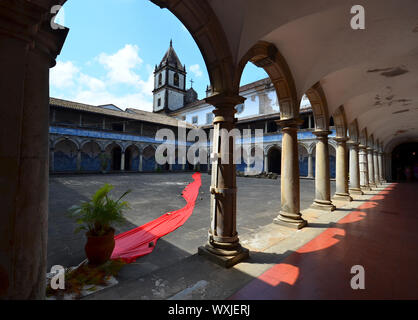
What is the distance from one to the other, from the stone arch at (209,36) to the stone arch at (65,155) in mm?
22347

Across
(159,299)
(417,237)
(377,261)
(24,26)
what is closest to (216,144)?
(159,299)

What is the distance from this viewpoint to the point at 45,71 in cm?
153

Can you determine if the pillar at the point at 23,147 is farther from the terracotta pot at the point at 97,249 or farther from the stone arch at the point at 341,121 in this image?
the stone arch at the point at 341,121

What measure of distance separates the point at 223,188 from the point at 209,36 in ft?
7.58

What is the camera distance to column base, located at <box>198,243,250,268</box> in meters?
2.82

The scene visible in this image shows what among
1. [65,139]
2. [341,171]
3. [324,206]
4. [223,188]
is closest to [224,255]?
[223,188]

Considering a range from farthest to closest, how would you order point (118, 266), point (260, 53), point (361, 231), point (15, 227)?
point (361, 231), point (260, 53), point (118, 266), point (15, 227)

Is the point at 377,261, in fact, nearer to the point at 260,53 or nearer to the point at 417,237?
the point at 417,237

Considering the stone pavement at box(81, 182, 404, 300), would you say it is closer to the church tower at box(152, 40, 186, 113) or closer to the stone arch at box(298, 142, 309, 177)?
the stone arch at box(298, 142, 309, 177)

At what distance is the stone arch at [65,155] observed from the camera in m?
20.6

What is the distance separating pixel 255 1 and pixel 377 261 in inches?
172

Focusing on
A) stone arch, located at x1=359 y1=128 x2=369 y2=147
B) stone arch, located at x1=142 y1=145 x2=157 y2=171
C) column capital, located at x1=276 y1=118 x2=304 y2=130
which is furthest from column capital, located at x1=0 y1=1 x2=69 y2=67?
stone arch, located at x1=142 y1=145 x2=157 y2=171

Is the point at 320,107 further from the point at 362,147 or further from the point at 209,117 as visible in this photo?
the point at 209,117

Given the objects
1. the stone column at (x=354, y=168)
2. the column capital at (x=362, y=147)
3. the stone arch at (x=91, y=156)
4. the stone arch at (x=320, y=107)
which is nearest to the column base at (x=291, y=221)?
the stone arch at (x=320, y=107)
